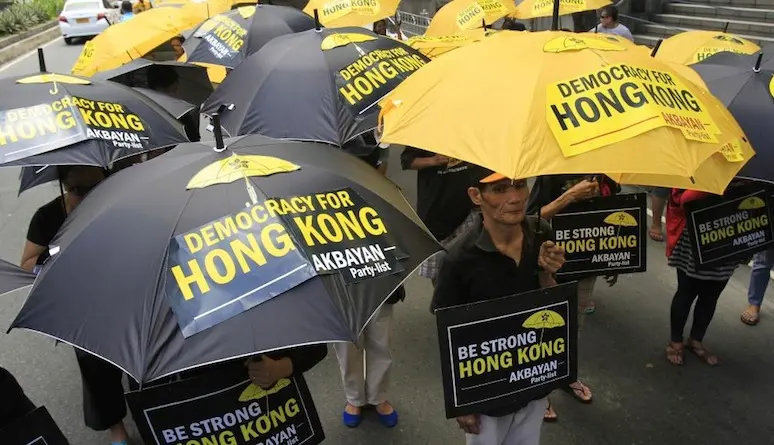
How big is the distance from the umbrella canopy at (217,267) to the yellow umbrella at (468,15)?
5.38 m

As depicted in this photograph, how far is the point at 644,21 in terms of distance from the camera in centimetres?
1079

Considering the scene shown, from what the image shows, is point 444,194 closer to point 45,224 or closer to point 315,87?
point 315,87

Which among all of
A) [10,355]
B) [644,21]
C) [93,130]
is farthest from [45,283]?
[644,21]

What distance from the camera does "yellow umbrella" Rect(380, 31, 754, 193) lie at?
7.00 feet

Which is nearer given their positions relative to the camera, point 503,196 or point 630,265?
point 503,196

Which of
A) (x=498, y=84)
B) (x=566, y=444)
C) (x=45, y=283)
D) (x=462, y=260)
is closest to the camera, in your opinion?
(x=45, y=283)

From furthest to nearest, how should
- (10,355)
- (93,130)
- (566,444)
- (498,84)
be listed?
(10,355), (566,444), (93,130), (498,84)

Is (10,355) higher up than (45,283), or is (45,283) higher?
(45,283)

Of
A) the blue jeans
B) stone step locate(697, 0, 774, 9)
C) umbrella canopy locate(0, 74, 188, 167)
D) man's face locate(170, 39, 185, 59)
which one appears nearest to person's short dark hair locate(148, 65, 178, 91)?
man's face locate(170, 39, 185, 59)

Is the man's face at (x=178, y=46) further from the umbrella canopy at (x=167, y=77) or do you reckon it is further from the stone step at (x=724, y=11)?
the stone step at (x=724, y=11)

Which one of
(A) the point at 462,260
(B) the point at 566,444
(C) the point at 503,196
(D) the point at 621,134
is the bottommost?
(B) the point at 566,444

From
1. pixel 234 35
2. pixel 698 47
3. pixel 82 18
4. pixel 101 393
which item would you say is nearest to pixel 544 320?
pixel 101 393

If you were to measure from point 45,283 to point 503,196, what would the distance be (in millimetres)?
1708

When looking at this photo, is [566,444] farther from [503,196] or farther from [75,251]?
[75,251]
